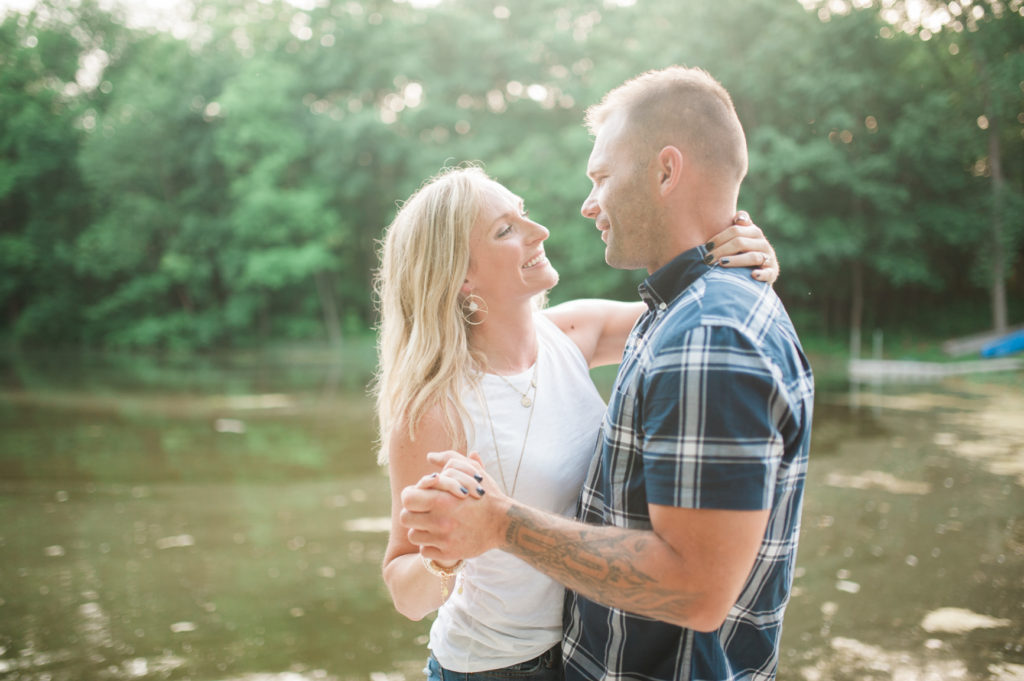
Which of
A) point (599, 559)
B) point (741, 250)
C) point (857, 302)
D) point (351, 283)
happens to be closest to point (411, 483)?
point (599, 559)

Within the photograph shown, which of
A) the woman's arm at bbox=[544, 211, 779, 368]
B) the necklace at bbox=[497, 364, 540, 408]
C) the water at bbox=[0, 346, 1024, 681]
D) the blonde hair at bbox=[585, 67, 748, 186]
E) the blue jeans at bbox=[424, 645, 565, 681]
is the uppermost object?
the blonde hair at bbox=[585, 67, 748, 186]

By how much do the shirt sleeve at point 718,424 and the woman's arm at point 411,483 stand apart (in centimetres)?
76

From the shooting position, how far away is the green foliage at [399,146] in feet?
70.6

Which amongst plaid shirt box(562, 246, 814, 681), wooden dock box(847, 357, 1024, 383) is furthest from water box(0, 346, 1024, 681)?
wooden dock box(847, 357, 1024, 383)

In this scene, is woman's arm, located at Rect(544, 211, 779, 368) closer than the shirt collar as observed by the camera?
No

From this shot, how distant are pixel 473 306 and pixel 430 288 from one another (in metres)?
0.14

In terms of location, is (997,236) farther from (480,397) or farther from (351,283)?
(480,397)

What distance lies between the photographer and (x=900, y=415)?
1120cm

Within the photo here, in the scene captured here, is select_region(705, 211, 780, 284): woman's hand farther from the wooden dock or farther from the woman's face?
the wooden dock

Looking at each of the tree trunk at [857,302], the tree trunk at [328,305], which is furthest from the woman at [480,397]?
the tree trunk at [328,305]

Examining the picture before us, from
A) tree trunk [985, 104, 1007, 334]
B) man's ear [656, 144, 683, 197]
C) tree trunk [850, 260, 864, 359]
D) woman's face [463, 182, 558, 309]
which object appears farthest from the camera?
tree trunk [850, 260, 864, 359]

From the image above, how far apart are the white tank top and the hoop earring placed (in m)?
0.21

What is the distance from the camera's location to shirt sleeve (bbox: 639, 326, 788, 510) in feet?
4.28

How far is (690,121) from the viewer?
1.64 meters
